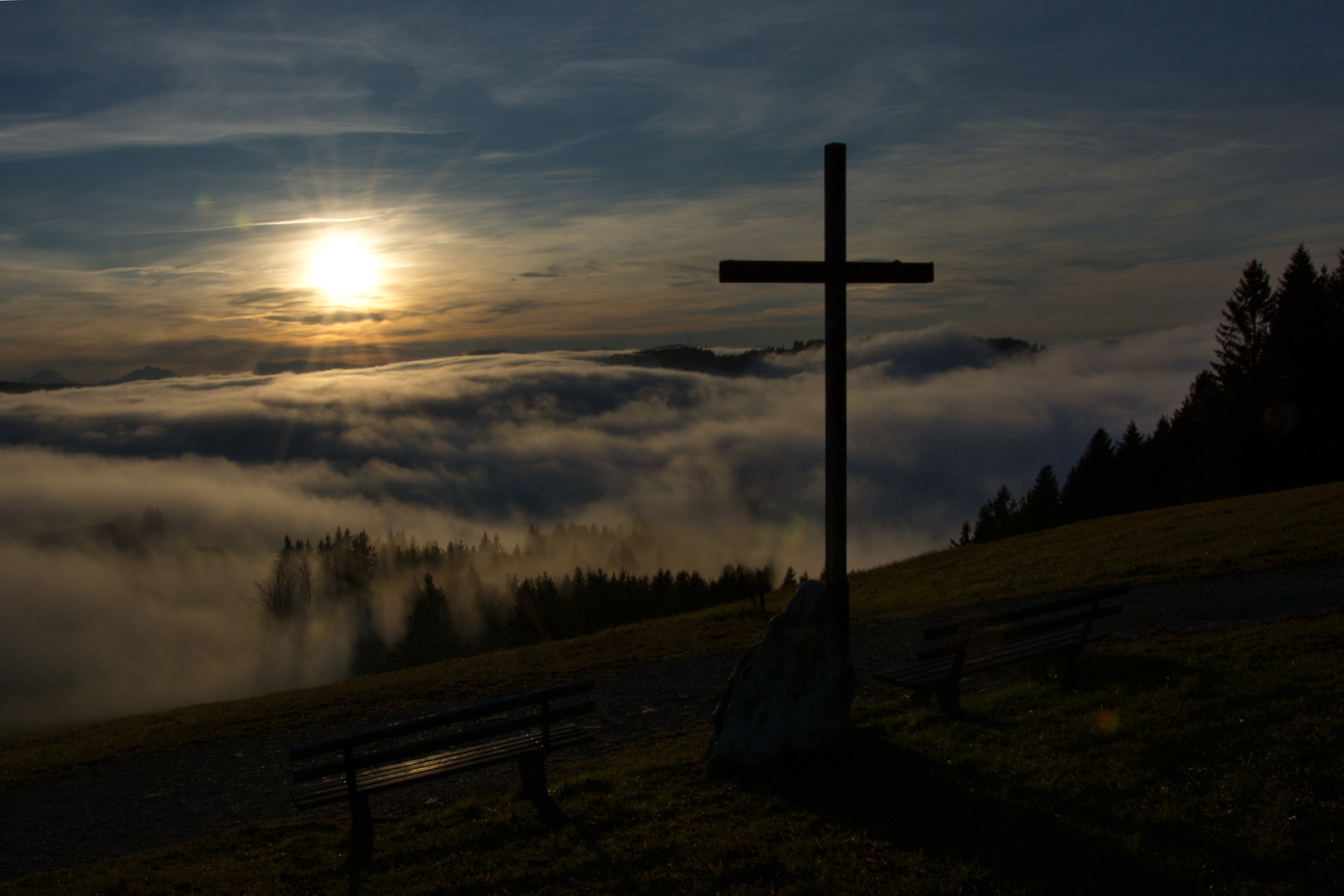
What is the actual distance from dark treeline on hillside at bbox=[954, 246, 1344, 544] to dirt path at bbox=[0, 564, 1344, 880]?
103 feet

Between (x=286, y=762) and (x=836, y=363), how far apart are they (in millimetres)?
10378

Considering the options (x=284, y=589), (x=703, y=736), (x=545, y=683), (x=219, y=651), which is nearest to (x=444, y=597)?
(x=284, y=589)

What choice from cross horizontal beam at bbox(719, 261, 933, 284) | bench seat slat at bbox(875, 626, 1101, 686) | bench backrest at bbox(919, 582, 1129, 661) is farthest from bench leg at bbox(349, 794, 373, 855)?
cross horizontal beam at bbox(719, 261, 933, 284)

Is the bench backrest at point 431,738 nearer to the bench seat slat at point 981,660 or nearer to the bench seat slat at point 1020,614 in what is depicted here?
the bench seat slat at point 981,660

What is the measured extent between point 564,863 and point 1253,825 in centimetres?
480

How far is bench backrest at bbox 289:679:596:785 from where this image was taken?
6746 millimetres

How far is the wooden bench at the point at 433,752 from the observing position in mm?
6871

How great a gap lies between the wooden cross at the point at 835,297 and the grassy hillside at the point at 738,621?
8763mm

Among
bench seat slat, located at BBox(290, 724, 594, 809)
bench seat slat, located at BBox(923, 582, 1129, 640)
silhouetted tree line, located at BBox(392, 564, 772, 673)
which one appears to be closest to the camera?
bench seat slat, located at BBox(290, 724, 594, 809)

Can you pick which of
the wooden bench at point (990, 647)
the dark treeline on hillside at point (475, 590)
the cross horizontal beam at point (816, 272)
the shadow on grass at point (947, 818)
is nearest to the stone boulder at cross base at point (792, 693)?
the shadow on grass at point (947, 818)

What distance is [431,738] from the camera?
720 cm

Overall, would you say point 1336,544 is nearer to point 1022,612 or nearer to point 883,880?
point 1022,612

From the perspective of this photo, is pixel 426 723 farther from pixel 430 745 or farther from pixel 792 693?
pixel 792 693

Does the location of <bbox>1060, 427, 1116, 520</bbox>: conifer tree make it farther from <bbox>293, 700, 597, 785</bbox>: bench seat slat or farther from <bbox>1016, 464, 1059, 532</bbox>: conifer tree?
<bbox>293, 700, 597, 785</bbox>: bench seat slat
